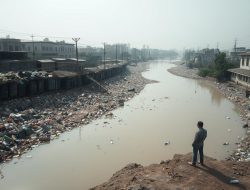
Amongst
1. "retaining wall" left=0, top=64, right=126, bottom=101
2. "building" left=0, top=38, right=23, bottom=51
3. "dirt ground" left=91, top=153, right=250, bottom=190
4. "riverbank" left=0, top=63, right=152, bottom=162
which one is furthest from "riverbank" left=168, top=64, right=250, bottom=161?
"building" left=0, top=38, right=23, bottom=51

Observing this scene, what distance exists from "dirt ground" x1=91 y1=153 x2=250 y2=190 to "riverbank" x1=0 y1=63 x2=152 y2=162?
7064mm

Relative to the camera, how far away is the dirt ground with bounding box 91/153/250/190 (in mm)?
7750

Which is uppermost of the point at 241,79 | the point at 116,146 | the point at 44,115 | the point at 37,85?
the point at 37,85

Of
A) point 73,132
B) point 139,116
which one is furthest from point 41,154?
point 139,116

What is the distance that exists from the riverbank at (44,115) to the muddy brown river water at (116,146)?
2.15 ft

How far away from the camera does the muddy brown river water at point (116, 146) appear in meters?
11.6

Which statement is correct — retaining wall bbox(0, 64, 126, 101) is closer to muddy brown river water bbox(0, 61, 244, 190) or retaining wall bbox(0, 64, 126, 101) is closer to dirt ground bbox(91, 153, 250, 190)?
muddy brown river water bbox(0, 61, 244, 190)

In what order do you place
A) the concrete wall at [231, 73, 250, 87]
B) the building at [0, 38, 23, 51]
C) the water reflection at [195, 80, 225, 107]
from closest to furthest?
the water reflection at [195, 80, 225, 107] < the concrete wall at [231, 73, 250, 87] < the building at [0, 38, 23, 51]

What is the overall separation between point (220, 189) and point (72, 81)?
79.1ft

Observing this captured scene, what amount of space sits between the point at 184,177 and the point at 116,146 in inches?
301

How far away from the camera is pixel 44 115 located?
63.1 feet

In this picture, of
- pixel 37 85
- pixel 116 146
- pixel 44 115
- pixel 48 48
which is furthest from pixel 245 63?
pixel 48 48

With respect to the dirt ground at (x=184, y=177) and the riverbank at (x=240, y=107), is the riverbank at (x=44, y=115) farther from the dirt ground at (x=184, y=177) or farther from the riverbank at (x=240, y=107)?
the riverbank at (x=240, y=107)

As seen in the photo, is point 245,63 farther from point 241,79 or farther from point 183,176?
point 183,176
